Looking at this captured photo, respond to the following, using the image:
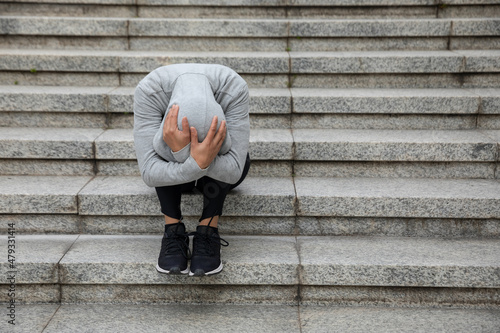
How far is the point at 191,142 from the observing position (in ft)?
7.64

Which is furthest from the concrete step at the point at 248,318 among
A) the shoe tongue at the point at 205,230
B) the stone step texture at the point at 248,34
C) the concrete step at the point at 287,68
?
the stone step texture at the point at 248,34

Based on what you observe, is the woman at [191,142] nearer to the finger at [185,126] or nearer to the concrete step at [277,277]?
the finger at [185,126]

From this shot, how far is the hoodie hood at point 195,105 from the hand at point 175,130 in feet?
0.07

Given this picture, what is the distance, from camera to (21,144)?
3287mm

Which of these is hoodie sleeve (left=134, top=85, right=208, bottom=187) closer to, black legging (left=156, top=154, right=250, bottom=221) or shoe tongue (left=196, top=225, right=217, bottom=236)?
black legging (left=156, top=154, right=250, bottom=221)

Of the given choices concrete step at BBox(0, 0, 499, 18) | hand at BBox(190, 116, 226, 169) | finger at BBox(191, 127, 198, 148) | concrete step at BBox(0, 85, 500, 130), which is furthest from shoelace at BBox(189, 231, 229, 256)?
concrete step at BBox(0, 0, 499, 18)

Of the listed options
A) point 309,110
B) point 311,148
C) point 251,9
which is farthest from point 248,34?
point 311,148

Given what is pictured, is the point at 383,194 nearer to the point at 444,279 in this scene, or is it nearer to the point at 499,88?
the point at 444,279

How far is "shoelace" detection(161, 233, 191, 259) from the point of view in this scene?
2.63 meters

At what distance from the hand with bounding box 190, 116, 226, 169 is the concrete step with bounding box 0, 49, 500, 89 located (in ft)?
5.60

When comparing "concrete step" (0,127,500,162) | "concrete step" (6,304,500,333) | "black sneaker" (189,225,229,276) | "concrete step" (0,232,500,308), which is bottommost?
"concrete step" (6,304,500,333)

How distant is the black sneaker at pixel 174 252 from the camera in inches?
102

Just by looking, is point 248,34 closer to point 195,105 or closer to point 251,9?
point 251,9

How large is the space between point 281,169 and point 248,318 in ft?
3.60
